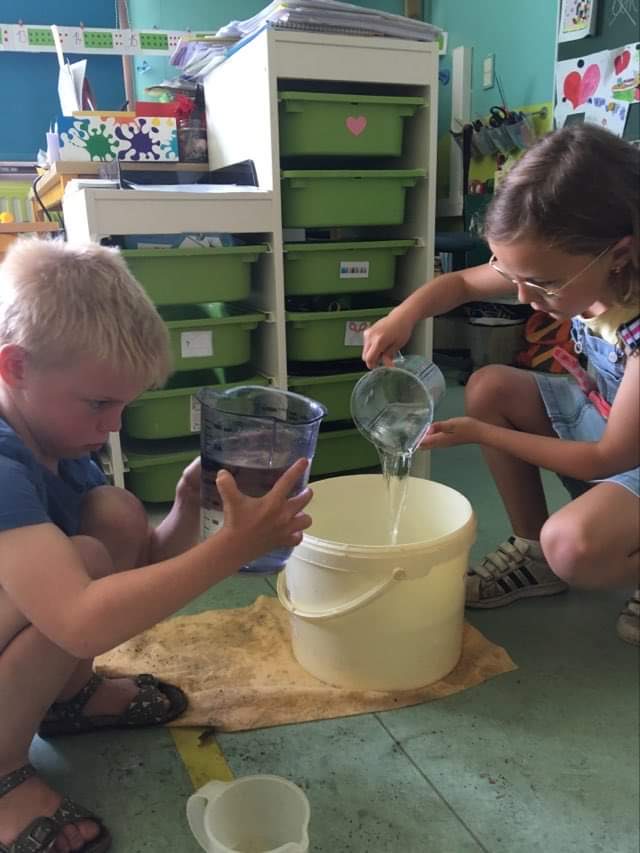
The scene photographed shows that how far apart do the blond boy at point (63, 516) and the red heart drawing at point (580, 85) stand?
2.19m

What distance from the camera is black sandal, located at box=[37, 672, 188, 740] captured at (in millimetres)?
1014

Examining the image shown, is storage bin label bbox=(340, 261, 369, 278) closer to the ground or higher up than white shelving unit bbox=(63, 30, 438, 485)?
closer to the ground

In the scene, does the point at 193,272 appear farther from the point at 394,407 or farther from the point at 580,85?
the point at 580,85

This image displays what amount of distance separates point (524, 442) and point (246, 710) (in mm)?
563

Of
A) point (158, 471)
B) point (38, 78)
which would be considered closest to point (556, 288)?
point (158, 471)

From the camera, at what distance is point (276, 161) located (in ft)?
4.97

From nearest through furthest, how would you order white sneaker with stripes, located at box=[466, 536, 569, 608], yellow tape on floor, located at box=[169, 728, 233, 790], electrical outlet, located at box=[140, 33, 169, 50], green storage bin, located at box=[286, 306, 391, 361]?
1. yellow tape on floor, located at box=[169, 728, 233, 790]
2. white sneaker with stripes, located at box=[466, 536, 569, 608]
3. green storage bin, located at box=[286, 306, 391, 361]
4. electrical outlet, located at box=[140, 33, 169, 50]

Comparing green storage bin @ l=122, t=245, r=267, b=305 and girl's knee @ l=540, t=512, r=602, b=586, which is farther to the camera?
green storage bin @ l=122, t=245, r=267, b=305

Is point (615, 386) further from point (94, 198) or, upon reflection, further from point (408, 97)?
point (94, 198)

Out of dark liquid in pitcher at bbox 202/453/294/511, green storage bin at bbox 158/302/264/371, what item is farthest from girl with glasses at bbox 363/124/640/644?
green storage bin at bbox 158/302/264/371

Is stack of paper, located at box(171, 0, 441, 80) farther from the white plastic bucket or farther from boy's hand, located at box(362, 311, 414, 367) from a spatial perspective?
the white plastic bucket

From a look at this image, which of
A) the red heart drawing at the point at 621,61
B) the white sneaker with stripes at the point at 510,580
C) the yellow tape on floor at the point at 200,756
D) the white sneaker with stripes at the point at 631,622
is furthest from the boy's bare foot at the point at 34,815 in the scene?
the red heart drawing at the point at 621,61

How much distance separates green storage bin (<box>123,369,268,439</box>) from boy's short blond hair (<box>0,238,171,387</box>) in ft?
2.60

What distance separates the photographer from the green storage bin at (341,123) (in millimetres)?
1529
